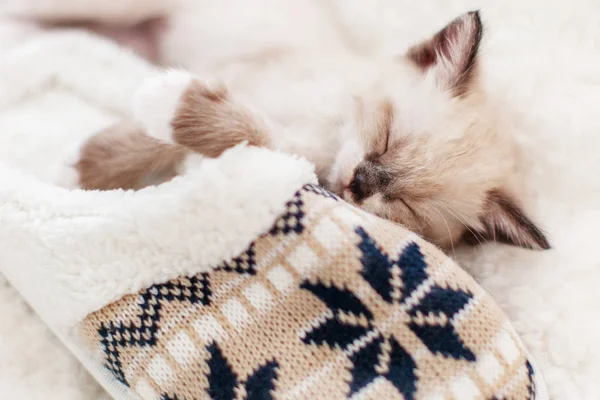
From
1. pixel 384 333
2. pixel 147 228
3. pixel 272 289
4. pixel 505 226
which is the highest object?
pixel 147 228

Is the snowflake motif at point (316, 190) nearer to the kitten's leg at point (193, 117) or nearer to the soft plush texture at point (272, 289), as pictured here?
the soft plush texture at point (272, 289)

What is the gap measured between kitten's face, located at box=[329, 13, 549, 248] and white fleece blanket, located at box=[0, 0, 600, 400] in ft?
0.24

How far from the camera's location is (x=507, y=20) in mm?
1273

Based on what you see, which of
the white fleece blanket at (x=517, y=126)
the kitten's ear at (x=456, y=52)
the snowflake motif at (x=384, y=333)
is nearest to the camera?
the snowflake motif at (x=384, y=333)

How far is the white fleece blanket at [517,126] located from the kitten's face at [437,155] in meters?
0.07

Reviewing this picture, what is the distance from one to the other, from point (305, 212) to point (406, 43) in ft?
2.49

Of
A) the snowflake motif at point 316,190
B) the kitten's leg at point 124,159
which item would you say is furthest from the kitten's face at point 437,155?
the kitten's leg at point 124,159

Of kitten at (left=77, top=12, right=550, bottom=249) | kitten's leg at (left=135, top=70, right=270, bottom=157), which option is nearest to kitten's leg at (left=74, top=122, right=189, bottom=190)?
kitten at (left=77, top=12, right=550, bottom=249)

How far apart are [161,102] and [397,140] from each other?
451 mm

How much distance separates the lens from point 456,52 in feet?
3.49

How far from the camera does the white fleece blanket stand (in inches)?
36.2

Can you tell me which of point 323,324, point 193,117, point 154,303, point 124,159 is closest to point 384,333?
point 323,324

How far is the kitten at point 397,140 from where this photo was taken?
38.7 inches

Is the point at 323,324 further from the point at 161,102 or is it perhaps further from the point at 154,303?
the point at 161,102
